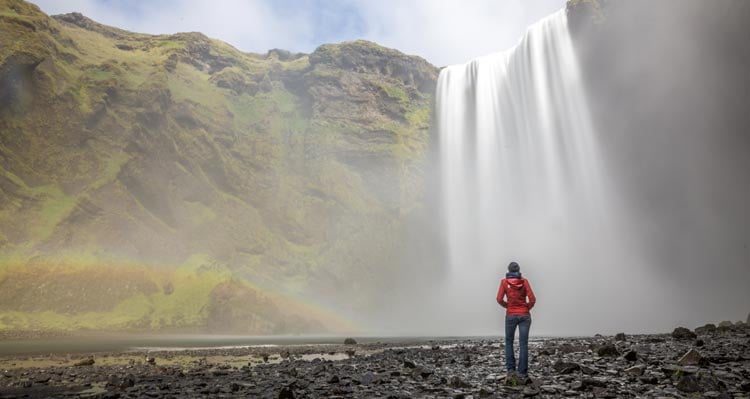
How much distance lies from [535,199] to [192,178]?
51755 mm

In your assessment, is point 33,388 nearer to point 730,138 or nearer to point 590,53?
point 730,138

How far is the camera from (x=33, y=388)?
10688 millimetres

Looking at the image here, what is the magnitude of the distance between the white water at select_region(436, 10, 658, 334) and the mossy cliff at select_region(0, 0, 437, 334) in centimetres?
1034

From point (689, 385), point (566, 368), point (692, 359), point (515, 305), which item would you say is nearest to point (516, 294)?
point (515, 305)

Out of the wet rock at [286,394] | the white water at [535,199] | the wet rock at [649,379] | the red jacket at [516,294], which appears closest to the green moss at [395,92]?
the white water at [535,199]

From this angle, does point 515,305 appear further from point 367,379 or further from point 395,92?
point 395,92

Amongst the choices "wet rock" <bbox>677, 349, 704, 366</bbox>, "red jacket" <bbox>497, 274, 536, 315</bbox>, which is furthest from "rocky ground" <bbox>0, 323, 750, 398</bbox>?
"red jacket" <bbox>497, 274, 536, 315</bbox>

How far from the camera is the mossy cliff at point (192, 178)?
169ft

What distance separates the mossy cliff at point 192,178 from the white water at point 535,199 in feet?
33.9

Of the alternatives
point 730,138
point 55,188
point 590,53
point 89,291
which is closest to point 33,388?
point 89,291

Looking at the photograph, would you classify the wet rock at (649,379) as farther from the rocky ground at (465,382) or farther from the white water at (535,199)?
the white water at (535,199)

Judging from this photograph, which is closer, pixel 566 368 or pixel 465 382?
pixel 465 382

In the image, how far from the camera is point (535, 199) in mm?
68812

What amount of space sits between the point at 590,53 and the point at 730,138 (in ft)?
75.2
